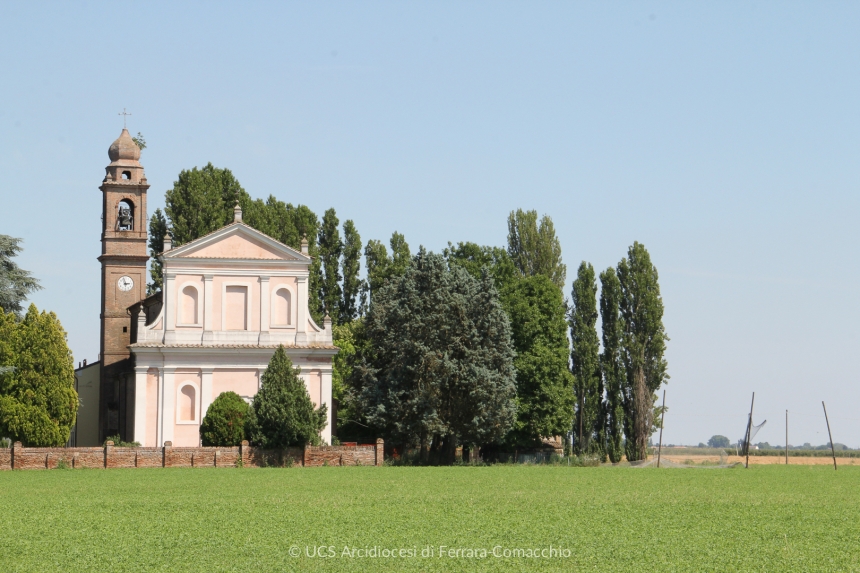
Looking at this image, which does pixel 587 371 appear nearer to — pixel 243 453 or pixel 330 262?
pixel 330 262

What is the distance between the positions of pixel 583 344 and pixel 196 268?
21.9 meters

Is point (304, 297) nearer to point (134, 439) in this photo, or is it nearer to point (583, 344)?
point (134, 439)

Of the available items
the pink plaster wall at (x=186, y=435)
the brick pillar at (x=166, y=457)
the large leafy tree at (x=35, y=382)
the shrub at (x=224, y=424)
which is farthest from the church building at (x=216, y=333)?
the brick pillar at (x=166, y=457)

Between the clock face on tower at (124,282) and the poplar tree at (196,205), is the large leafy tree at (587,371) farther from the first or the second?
the clock face on tower at (124,282)

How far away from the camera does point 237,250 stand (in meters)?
55.0

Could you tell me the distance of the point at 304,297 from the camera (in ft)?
181

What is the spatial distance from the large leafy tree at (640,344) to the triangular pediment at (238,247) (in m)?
19.5

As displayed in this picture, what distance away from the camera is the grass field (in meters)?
17.6

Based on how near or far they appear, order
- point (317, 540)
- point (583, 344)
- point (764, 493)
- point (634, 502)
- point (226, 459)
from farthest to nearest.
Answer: point (583, 344), point (226, 459), point (764, 493), point (634, 502), point (317, 540)

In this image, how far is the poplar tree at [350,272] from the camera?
69.1 metres

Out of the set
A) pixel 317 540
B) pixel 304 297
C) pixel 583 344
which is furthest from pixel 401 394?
pixel 317 540

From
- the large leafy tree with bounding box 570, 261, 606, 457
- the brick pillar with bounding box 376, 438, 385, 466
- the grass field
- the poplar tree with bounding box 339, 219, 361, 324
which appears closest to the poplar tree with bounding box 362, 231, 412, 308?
the poplar tree with bounding box 339, 219, 361, 324

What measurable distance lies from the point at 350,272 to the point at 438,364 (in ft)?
67.0

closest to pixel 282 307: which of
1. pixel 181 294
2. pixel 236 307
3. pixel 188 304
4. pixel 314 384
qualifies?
pixel 236 307
